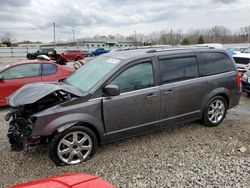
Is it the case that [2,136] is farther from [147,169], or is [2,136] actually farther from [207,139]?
[207,139]

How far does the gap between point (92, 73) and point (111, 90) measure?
28.6 inches

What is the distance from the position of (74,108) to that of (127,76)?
3.32ft

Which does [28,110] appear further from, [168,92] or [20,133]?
[168,92]

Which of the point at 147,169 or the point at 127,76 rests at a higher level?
the point at 127,76

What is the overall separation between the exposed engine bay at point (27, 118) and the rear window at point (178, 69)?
5.53 feet

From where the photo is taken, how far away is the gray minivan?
3.22 metres

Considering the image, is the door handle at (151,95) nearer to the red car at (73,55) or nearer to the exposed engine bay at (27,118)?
the exposed engine bay at (27,118)

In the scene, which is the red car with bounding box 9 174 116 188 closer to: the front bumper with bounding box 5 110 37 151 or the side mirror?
the front bumper with bounding box 5 110 37 151

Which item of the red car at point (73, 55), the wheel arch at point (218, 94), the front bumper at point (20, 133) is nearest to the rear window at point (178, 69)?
the wheel arch at point (218, 94)

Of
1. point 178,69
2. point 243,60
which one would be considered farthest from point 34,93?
point 243,60

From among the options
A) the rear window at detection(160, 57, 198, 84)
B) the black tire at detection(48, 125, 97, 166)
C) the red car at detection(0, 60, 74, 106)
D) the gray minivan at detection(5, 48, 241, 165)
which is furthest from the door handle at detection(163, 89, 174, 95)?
the red car at detection(0, 60, 74, 106)

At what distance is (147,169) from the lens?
3.20m

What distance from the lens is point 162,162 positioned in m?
3.38

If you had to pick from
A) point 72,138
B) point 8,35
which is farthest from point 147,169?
point 8,35
